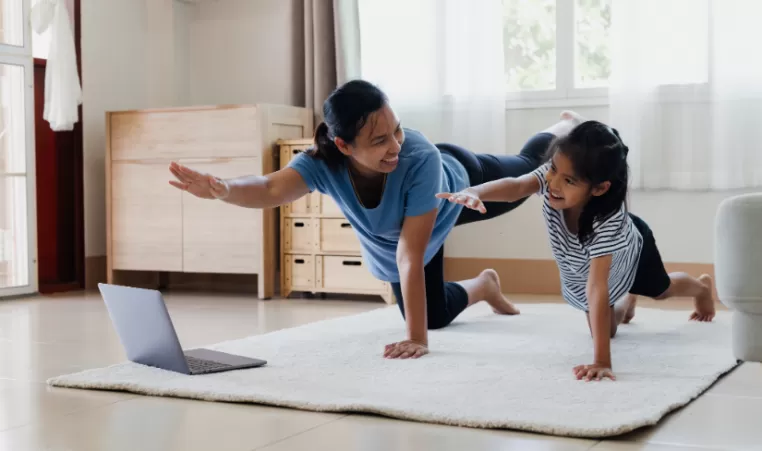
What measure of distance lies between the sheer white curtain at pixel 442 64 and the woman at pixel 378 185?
5.07 ft

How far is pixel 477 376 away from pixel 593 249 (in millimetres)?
406

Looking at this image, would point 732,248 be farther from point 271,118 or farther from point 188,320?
point 271,118

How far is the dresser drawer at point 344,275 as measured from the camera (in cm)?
392

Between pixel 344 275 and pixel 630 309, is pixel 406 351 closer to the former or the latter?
pixel 630 309

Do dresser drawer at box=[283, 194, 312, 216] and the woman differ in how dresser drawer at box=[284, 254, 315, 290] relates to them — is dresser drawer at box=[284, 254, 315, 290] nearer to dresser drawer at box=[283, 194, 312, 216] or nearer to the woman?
dresser drawer at box=[283, 194, 312, 216]

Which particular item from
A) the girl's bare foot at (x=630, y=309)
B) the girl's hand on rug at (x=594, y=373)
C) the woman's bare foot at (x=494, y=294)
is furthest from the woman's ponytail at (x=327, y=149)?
the girl's bare foot at (x=630, y=309)

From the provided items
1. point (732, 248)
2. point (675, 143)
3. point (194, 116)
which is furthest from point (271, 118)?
point (732, 248)

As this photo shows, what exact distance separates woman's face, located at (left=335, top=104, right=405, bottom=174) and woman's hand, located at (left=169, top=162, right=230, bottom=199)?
1.21 feet

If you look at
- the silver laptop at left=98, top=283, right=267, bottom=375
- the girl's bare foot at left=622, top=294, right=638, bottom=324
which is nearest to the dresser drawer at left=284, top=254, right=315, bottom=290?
the girl's bare foot at left=622, top=294, right=638, bottom=324

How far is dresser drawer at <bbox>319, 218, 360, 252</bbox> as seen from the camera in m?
3.97

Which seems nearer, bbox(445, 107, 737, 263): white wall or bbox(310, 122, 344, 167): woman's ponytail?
bbox(310, 122, 344, 167): woman's ponytail

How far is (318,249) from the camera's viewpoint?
4.05 metres

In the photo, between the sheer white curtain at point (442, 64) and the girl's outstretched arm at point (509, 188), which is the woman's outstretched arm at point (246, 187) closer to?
the girl's outstretched arm at point (509, 188)

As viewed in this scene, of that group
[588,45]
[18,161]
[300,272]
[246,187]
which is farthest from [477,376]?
[18,161]
